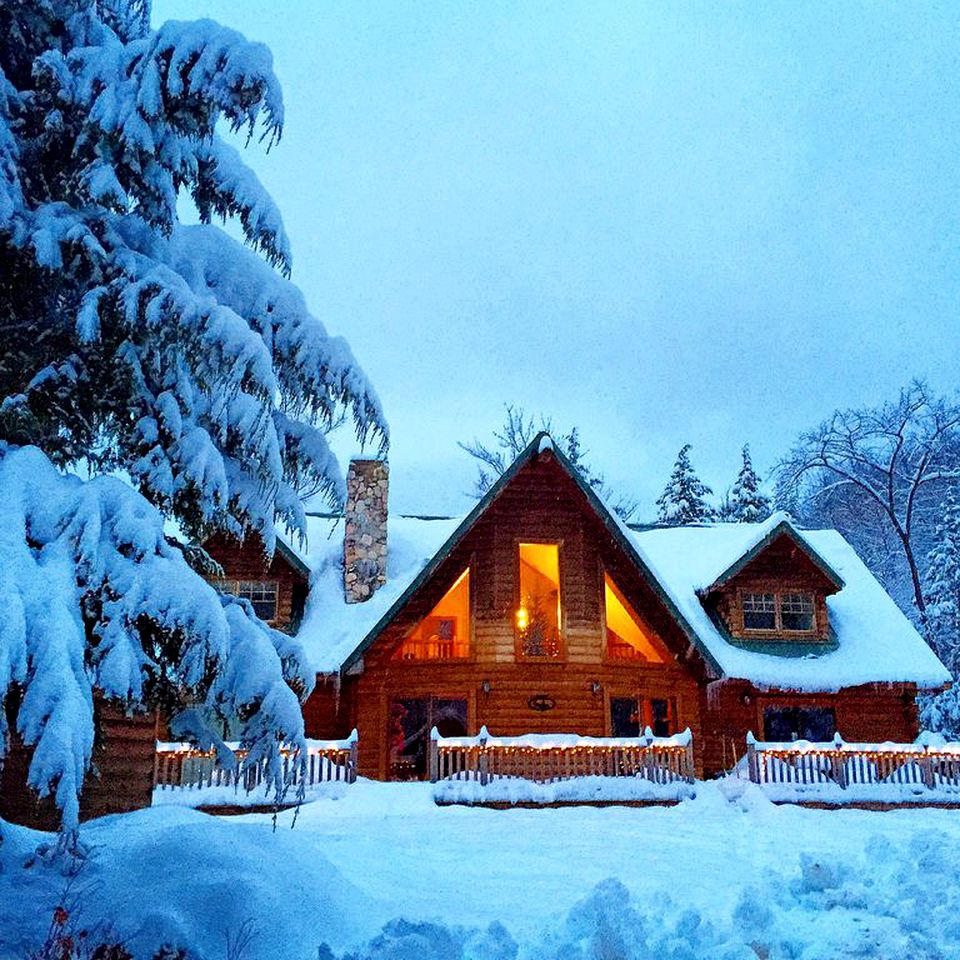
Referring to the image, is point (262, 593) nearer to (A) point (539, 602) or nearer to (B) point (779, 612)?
(A) point (539, 602)

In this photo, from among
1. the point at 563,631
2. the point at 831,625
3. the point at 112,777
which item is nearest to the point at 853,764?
the point at 831,625

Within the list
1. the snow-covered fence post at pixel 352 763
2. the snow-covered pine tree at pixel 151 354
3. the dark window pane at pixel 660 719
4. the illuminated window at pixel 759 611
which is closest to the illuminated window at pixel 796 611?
the illuminated window at pixel 759 611

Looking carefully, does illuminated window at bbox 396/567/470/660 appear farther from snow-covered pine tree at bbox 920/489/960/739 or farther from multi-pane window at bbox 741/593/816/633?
snow-covered pine tree at bbox 920/489/960/739

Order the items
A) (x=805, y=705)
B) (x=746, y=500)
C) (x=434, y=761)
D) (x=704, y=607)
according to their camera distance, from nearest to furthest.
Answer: (x=434, y=761) → (x=805, y=705) → (x=704, y=607) → (x=746, y=500)

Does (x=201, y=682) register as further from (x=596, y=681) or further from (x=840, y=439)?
(x=840, y=439)

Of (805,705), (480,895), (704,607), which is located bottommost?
(480,895)

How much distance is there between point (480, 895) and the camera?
752 centimetres

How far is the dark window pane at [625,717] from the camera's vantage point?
23828 millimetres

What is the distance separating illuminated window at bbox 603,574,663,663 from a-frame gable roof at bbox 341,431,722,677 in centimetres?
158

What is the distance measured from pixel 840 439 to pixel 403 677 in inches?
940

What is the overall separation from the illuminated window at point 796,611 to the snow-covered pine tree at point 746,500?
→ 20.4 metres

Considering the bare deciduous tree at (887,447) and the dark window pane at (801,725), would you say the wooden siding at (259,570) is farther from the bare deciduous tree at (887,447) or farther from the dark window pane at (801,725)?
the bare deciduous tree at (887,447)

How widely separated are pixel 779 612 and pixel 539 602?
6.04 metres

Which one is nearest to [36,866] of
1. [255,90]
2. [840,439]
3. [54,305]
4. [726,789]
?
[54,305]
